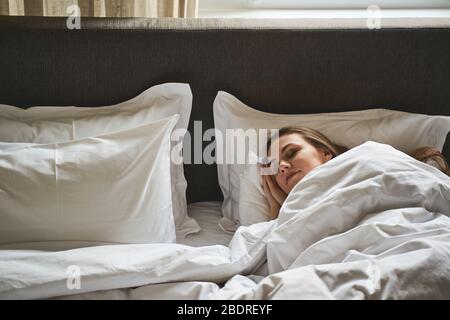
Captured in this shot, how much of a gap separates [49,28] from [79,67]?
0.14m

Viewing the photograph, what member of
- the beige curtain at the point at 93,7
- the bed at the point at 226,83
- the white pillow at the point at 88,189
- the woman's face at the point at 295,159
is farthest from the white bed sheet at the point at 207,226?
the beige curtain at the point at 93,7

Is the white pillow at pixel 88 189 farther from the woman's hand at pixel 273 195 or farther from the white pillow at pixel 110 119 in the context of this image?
the woman's hand at pixel 273 195

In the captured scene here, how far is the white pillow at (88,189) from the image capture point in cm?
129

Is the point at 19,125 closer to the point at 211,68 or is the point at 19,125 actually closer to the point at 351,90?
the point at 211,68

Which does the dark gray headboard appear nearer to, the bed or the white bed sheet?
the bed

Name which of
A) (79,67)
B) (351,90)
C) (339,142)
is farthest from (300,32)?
(79,67)

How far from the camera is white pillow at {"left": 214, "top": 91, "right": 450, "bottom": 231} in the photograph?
5.21 feet

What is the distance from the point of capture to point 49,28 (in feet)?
5.09

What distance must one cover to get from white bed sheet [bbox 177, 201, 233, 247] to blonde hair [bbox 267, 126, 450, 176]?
30cm

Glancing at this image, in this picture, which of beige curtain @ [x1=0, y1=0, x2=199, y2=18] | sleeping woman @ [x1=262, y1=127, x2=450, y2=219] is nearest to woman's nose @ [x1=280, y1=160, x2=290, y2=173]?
sleeping woman @ [x1=262, y1=127, x2=450, y2=219]

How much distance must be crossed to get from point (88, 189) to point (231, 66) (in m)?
0.60

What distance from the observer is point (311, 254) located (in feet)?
3.84

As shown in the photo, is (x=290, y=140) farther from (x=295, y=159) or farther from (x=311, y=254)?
(x=311, y=254)

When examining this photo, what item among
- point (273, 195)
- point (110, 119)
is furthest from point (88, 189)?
point (273, 195)
